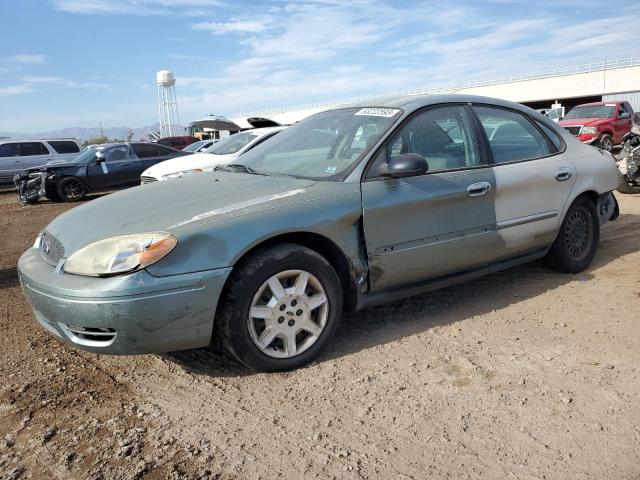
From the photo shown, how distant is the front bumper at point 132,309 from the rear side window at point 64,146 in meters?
17.6

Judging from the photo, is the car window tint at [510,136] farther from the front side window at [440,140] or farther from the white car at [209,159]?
the white car at [209,159]

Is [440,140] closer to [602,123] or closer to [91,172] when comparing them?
Answer: [91,172]

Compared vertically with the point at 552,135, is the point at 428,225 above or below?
below

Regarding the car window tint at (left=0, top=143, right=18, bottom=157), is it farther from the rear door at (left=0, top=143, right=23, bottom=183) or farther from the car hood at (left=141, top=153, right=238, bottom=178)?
the car hood at (left=141, top=153, right=238, bottom=178)

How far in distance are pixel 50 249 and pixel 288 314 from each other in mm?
1450

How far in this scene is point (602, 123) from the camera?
53.3ft

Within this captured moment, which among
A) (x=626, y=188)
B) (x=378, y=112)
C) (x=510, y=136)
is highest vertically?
(x=378, y=112)

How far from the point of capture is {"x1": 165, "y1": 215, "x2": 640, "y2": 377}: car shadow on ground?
342 centimetres

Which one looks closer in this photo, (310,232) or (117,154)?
(310,232)

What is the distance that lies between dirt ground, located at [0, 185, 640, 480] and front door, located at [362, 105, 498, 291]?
459 millimetres

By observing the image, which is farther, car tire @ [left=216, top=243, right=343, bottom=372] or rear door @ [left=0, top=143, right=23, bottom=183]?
rear door @ [left=0, top=143, right=23, bottom=183]

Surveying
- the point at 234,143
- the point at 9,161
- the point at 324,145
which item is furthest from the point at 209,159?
the point at 9,161

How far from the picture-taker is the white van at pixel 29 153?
17875mm

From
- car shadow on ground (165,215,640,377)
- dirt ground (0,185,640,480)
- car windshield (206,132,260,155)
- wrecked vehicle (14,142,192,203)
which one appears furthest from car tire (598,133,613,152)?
dirt ground (0,185,640,480)
